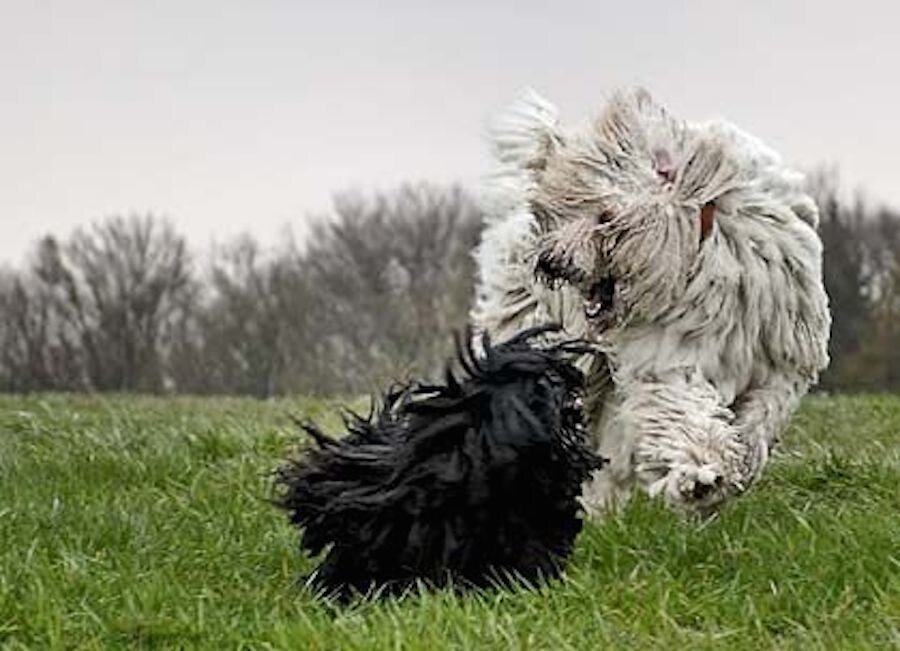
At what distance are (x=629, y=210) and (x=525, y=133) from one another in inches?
51.4

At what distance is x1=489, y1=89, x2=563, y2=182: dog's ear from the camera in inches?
257

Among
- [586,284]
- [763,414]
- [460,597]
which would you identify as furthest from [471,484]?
[763,414]

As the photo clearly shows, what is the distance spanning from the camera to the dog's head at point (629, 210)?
577 cm

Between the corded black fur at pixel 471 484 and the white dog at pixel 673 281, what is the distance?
0.74m

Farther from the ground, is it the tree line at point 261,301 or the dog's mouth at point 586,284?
the dog's mouth at point 586,284

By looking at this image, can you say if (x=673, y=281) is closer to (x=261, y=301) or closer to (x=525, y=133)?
(x=525, y=133)

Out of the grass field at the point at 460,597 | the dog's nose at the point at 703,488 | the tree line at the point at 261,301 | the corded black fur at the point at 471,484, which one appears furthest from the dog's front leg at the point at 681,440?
the tree line at the point at 261,301

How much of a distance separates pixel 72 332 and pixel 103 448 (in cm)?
3889

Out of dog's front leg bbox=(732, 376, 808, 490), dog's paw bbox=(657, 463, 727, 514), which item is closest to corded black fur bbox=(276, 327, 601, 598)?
dog's paw bbox=(657, 463, 727, 514)

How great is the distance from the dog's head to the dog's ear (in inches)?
16.3

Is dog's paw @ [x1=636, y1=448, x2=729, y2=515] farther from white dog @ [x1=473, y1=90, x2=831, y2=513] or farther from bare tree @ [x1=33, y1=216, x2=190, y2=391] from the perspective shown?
bare tree @ [x1=33, y1=216, x2=190, y2=391]

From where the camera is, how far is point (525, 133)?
23.0ft

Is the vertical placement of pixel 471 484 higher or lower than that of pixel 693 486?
higher

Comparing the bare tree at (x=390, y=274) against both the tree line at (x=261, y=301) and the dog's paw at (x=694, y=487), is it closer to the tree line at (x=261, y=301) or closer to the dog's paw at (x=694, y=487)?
the tree line at (x=261, y=301)
